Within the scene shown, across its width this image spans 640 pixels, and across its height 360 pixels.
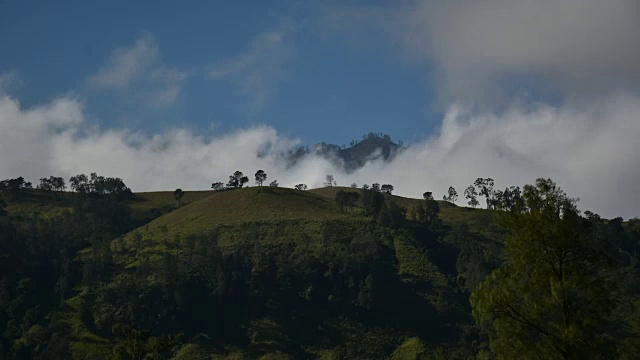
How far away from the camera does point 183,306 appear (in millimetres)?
161625

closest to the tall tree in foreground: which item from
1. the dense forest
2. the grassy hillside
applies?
the dense forest

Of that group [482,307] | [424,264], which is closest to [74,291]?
[424,264]

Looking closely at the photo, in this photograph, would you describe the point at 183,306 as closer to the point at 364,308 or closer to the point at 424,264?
the point at 364,308

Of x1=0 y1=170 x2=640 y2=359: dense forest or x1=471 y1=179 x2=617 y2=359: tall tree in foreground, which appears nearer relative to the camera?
x1=471 y1=179 x2=617 y2=359: tall tree in foreground

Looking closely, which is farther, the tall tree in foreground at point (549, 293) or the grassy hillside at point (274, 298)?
the grassy hillside at point (274, 298)

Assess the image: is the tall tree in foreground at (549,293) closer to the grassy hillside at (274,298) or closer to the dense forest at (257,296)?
the dense forest at (257,296)

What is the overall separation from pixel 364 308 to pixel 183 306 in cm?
4480

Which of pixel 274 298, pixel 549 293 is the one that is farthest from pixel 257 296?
pixel 549 293

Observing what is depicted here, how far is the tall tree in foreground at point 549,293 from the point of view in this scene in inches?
988

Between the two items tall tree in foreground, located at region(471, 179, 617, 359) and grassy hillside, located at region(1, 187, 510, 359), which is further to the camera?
grassy hillside, located at region(1, 187, 510, 359)

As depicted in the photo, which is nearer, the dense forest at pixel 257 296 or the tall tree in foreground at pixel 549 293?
the tall tree in foreground at pixel 549 293

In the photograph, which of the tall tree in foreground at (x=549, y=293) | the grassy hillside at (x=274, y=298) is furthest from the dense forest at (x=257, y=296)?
the tall tree in foreground at (x=549, y=293)

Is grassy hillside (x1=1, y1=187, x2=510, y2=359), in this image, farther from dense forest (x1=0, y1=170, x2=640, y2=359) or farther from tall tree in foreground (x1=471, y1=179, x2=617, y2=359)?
tall tree in foreground (x1=471, y1=179, x2=617, y2=359)

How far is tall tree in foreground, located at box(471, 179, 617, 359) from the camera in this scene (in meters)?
25.1
